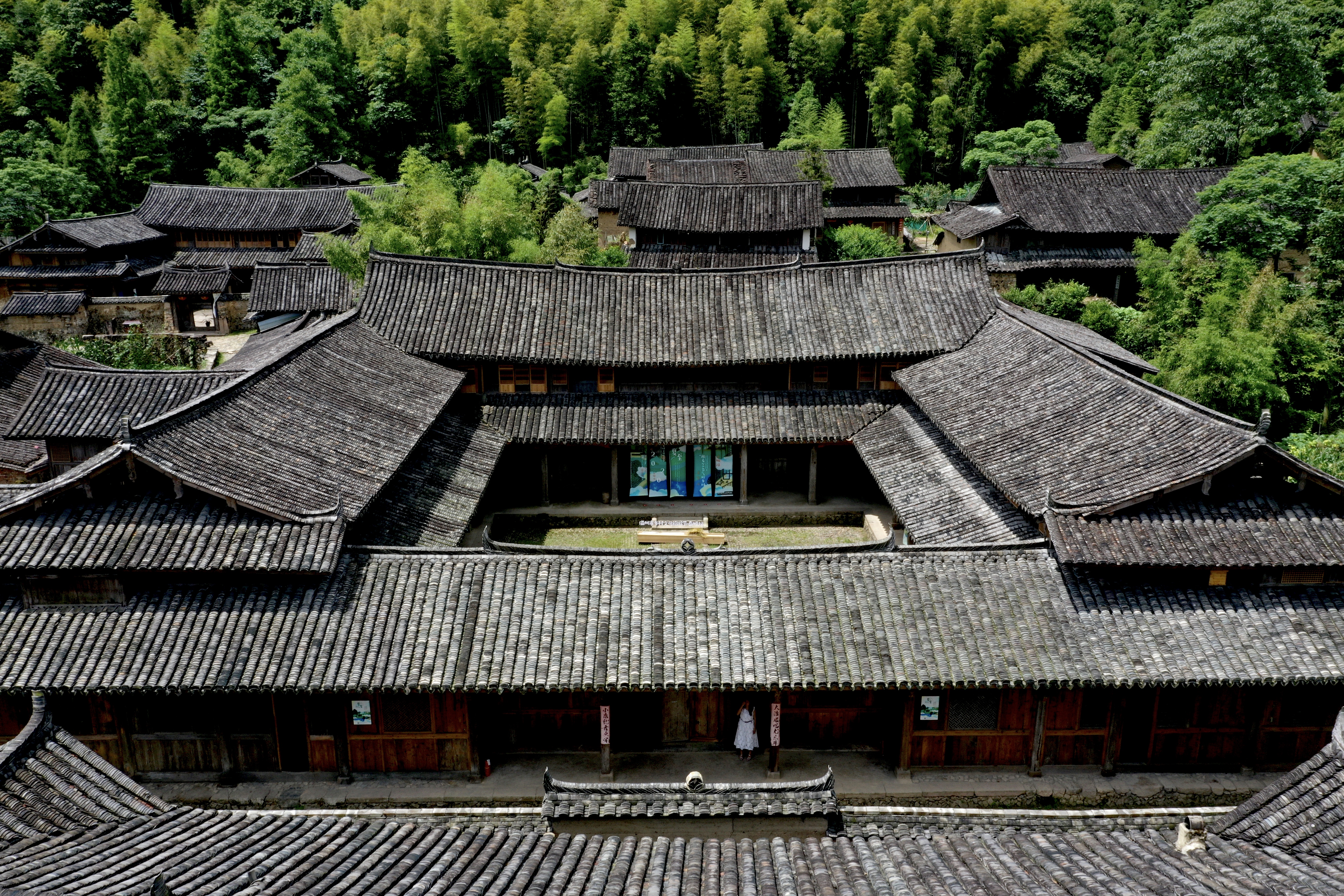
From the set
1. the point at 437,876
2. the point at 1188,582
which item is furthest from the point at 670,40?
the point at 437,876

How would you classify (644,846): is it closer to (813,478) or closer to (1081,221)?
(813,478)

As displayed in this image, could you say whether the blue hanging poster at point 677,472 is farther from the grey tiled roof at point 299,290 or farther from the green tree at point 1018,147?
the green tree at point 1018,147

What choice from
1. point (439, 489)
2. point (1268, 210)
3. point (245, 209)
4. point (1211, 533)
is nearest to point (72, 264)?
point (245, 209)

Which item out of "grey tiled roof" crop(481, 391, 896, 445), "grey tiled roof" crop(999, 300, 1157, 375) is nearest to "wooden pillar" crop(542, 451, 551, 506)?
"grey tiled roof" crop(481, 391, 896, 445)

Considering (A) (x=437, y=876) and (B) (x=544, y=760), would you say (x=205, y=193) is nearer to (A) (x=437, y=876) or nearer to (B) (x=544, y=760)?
(B) (x=544, y=760)

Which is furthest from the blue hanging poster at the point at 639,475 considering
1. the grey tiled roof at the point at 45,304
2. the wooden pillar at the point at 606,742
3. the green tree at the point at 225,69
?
the green tree at the point at 225,69

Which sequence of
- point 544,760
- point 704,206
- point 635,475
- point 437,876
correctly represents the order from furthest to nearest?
point 704,206 < point 635,475 < point 544,760 < point 437,876
